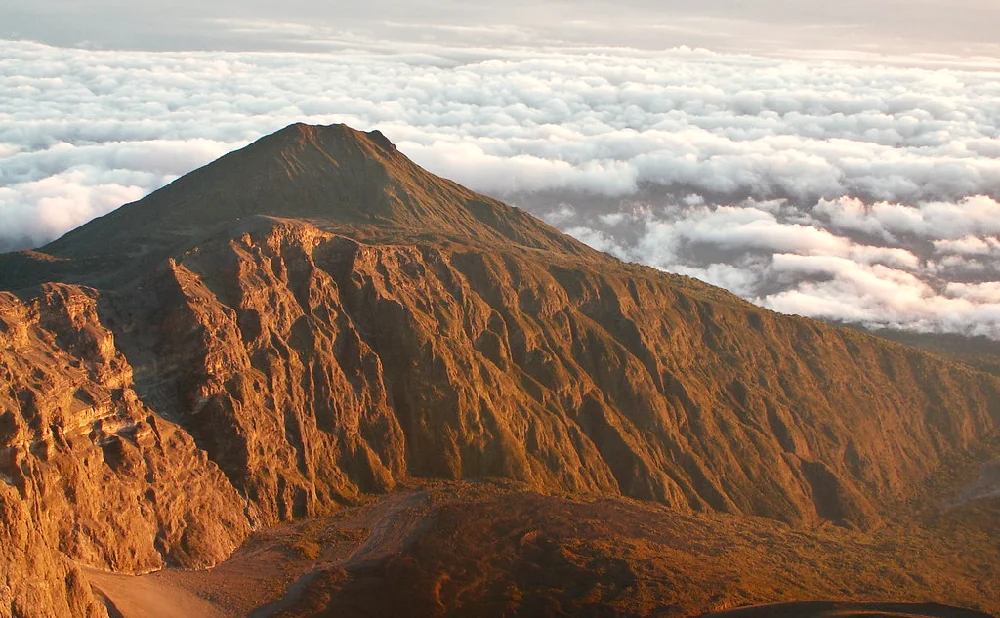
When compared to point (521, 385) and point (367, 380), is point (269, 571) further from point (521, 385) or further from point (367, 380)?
point (521, 385)

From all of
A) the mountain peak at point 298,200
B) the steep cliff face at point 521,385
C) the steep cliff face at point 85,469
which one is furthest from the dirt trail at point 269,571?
the mountain peak at point 298,200

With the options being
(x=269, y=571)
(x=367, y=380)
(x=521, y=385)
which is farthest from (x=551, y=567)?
(x=521, y=385)

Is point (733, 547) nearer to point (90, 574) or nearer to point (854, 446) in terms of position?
point (854, 446)

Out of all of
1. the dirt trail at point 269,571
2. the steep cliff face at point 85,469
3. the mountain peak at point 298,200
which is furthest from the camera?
the mountain peak at point 298,200

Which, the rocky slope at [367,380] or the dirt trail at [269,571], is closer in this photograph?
the dirt trail at [269,571]

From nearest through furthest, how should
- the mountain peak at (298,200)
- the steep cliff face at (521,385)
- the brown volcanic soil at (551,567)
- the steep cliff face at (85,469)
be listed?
1. the steep cliff face at (85,469)
2. the brown volcanic soil at (551,567)
3. the steep cliff face at (521,385)
4. the mountain peak at (298,200)

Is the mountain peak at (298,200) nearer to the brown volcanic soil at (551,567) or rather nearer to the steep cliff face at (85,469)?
the steep cliff face at (85,469)

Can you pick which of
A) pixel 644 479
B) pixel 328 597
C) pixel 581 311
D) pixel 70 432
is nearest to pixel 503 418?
pixel 644 479
